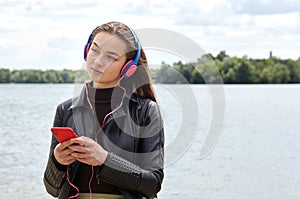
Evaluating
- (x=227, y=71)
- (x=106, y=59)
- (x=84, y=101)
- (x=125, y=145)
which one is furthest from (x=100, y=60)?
(x=227, y=71)

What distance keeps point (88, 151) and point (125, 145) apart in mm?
152

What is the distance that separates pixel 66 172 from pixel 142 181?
23 cm

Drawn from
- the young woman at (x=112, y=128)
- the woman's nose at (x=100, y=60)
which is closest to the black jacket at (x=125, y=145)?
the young woman at (x=112, y=128)

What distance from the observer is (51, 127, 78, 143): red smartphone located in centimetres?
176

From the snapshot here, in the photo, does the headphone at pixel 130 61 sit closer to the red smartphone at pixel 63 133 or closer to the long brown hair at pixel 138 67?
the long brown hair at pixel 138 67

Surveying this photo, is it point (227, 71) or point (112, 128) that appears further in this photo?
point (227, 71)

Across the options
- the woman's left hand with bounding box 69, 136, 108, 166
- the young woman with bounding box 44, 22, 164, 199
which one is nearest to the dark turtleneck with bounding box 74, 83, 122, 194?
the young woman with bounding box 44, 22, 164, 199

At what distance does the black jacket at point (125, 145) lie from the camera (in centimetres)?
185

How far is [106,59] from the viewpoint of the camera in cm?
194

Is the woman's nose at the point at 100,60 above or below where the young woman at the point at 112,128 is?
above

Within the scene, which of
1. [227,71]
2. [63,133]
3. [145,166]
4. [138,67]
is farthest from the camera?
[227,71]

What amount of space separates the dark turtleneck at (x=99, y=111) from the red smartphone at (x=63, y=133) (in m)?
0.16

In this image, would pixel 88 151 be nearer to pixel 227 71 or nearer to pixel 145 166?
pixel 145 166

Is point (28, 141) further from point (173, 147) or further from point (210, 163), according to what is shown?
point (173, 147)
